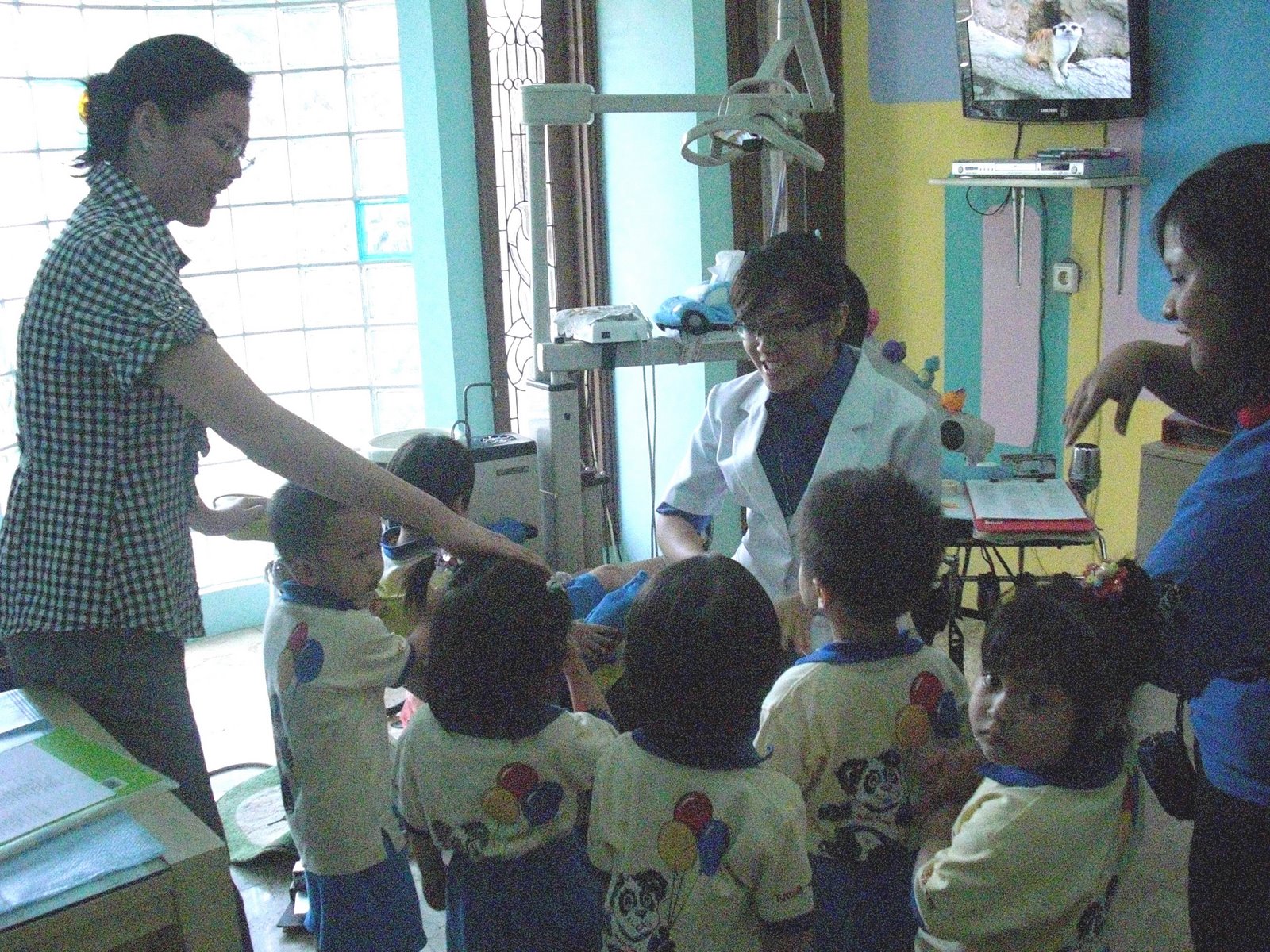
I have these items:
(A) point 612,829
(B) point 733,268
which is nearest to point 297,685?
(A) point 612,829

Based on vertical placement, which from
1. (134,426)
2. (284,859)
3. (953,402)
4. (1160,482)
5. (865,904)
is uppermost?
(134,426)

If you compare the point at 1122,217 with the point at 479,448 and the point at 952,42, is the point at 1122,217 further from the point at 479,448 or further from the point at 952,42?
the point at 479,448

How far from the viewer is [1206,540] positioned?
1253mm

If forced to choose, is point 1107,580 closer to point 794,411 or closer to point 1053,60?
point 794,411

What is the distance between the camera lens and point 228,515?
6.41 ft

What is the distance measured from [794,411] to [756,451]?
0.09m

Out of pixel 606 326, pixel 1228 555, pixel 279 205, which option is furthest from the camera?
pixel 279 205

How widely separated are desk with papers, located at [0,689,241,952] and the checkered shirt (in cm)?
31

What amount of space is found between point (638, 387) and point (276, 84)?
59.6 inches

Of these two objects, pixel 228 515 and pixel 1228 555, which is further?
pixel 228 515

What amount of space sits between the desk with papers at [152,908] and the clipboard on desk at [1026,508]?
A: 6.15ft

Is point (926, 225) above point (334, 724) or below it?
above

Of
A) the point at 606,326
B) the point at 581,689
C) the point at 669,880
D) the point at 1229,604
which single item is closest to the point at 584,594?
the point at 581,689

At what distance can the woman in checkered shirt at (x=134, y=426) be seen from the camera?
1483 millimetres
